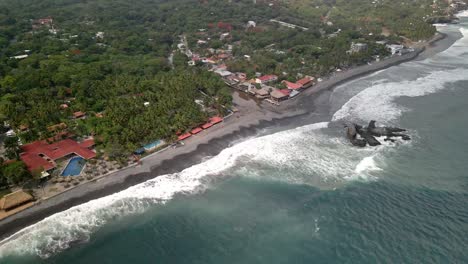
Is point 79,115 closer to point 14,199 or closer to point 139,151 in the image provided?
point 139,151

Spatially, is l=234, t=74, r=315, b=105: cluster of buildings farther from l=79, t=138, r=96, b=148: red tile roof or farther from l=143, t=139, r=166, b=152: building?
l=79, t=138, r=96, b=148: red tile roof

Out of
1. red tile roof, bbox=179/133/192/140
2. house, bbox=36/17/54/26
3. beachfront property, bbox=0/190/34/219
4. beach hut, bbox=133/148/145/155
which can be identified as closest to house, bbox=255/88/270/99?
red tile roof, bbox=179/133/192/140

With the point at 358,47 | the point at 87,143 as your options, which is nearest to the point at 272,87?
the point at 358,47

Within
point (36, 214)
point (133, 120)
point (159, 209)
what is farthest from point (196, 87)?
point (36, 214)

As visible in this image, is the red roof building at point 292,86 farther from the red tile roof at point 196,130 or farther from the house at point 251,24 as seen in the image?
the house at point 251,24

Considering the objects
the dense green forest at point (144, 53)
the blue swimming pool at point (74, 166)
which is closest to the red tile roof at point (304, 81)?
the dense green forest at point (144, 53)

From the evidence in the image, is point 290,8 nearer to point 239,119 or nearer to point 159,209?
point 239,119
